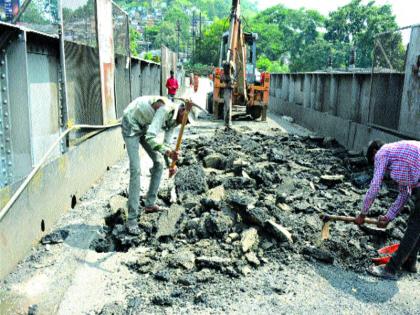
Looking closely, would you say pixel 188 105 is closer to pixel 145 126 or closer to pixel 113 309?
pixel 145 126

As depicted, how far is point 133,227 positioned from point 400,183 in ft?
10.7

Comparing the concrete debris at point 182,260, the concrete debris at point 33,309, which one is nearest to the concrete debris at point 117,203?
the concrete debris at point 182,260

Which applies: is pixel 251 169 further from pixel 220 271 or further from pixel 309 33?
pixel 309 33

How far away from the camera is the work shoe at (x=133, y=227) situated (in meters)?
5.64

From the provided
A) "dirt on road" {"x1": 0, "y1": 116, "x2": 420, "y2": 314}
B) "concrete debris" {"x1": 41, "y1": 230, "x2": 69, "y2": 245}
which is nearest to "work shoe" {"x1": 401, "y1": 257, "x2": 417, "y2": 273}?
"dirt on road" {"x1": 0, "y1": 116, "x2": 420, "y2": 314}

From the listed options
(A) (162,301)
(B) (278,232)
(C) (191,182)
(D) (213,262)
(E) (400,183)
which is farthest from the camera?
(C) (191,182)

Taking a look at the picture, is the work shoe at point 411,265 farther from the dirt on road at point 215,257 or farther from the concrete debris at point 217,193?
the concrete debris at point 217,193

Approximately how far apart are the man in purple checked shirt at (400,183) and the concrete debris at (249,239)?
1.22 meters

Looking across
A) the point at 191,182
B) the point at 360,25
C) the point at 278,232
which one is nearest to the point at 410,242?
the point at 278,232

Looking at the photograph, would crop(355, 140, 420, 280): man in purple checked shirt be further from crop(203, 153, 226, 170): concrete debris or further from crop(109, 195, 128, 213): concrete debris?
crop(203, 153, 226, 170): concrete debris

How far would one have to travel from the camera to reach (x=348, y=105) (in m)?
12.9

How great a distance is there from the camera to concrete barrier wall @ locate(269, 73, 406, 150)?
32.6ft

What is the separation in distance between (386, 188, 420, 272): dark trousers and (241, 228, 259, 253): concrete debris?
151cm

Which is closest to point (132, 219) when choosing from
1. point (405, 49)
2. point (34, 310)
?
point (34, 310)
